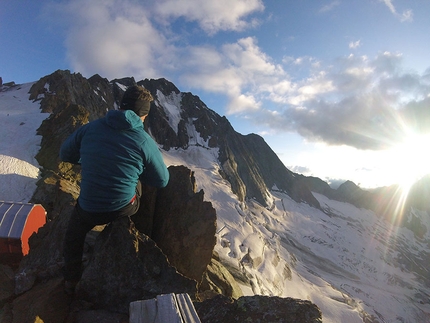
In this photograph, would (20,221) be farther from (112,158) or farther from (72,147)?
(112,158)

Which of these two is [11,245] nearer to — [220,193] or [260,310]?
[260,310]

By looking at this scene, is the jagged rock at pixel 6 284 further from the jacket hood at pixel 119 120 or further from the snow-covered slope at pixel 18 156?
the snow-covered slope at pixel 18 156

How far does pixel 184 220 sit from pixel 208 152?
8194 cm

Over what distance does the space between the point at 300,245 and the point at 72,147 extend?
92.5 m

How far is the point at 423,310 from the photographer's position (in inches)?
2712

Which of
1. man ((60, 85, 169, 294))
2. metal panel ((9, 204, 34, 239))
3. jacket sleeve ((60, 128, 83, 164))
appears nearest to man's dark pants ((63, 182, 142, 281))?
man ((60, 85, 169, 294))

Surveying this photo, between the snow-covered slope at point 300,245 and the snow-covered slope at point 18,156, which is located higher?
the snow-covered slope at point 18,156

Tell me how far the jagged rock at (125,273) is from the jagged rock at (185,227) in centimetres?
211

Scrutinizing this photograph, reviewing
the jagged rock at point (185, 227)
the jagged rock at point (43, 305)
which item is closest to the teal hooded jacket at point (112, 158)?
the jagged rock at point (43, 305)

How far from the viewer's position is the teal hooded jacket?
3.63m

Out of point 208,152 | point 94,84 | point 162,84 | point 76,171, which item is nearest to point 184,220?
point 76,171

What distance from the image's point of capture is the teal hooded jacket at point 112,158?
143 inches

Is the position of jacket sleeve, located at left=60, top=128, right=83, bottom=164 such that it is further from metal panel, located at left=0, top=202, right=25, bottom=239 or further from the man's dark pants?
metal panel, located at left=0, top=202, right=25, bottom=239

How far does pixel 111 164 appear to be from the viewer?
365 cm
